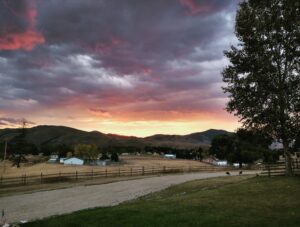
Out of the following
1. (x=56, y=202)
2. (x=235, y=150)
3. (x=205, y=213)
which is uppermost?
(x=235, y=150)

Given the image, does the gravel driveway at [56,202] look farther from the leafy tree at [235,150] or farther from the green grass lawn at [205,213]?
the leafy tree at [235,150]

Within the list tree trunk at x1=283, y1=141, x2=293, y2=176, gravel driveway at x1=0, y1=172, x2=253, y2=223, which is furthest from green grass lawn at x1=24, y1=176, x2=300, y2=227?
tree trunk at x1=283, y1=141, x2=293, y2=176

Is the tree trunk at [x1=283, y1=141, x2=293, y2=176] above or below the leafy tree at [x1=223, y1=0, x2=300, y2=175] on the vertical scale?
below

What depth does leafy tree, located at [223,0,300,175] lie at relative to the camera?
31922mm

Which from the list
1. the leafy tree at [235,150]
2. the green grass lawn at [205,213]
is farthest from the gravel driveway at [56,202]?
the leafy tree at [235,150]

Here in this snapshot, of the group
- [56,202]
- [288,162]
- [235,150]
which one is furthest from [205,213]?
[235,150]

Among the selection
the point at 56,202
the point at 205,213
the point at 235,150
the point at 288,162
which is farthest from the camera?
the point at 235,150

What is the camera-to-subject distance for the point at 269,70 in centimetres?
3247

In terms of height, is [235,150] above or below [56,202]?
above

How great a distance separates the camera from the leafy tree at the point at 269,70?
31.9 metres

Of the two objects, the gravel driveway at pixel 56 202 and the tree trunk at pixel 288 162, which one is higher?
the tree trunk at pixel 288 162

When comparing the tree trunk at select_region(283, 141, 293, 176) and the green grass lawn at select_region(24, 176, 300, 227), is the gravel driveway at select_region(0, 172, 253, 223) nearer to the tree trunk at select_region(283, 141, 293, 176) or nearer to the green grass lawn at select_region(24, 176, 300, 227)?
the green grass lawn at select_region(24, 176, 300, 227)

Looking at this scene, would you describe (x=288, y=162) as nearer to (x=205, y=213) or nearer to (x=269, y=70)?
(x=269, y=70)

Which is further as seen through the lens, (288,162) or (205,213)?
(288,162)
